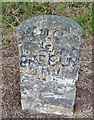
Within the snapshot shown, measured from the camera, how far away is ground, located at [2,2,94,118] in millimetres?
3188

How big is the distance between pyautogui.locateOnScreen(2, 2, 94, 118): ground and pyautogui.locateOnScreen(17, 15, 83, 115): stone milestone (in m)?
0.16

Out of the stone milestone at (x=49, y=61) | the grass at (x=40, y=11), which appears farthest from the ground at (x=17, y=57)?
the stone milestone at (x=49, y=61)

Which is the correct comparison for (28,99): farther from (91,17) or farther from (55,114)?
(91,17)

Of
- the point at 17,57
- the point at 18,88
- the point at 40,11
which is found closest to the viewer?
the point at 18,88

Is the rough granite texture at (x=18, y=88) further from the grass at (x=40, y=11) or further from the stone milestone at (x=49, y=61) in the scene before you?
the grass at (x=40, y=11)

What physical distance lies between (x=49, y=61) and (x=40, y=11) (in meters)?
1.69

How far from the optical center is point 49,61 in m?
2.77

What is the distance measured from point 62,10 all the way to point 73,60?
1.72 m

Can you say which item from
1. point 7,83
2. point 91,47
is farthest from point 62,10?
point 7,83

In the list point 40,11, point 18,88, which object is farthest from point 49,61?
point 40,11

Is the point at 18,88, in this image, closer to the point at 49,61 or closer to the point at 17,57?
the point at 17,57

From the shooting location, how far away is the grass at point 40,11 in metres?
4.15

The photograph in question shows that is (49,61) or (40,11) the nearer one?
(49,61)

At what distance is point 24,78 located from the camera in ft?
9.50
